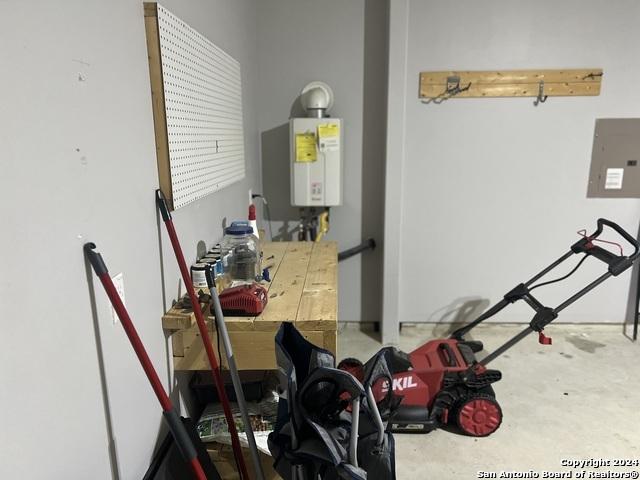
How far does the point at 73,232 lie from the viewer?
103 cm

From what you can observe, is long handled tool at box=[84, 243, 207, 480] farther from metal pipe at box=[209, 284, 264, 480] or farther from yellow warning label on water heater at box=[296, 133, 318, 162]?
yellow warning label on water heater at box=[296, 133, 318, 162]

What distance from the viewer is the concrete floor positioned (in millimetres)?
2164

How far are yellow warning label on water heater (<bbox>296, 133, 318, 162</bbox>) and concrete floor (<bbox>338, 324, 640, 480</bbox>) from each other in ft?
4.58

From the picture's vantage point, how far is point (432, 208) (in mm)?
3336

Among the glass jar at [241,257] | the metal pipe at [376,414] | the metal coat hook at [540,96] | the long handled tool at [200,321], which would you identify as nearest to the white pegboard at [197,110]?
the long handled tool at [200,321]

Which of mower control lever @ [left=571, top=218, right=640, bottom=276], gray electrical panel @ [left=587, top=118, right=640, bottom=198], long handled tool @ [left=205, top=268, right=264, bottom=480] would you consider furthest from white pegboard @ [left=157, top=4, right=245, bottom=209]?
gray electrical panel @ [left=587, top=118, right=640, bottom=198]

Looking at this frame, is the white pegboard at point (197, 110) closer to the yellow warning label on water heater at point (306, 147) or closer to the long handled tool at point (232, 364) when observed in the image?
the long handled tool at point (232, 364)

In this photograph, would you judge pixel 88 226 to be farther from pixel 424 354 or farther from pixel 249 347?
pixel 424 354

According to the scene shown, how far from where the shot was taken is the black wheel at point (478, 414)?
2270 millimetres

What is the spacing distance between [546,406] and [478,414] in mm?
566

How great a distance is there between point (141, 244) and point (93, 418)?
515 millimetres

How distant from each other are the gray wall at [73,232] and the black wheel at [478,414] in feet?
5.01

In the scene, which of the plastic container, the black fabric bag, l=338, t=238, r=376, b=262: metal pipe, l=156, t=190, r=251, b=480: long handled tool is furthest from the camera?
l=338, t=238, r=376, b=262: metal pipe

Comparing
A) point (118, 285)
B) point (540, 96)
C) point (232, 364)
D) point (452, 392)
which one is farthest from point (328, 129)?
point (118, 285)
